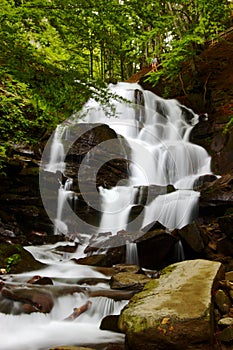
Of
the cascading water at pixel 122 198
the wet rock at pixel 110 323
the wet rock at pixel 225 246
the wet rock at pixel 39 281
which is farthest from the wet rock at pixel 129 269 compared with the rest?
the wet rock at pixel 225 246

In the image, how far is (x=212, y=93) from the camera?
1450 cm

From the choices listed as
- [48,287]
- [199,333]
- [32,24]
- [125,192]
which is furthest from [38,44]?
[125,192]

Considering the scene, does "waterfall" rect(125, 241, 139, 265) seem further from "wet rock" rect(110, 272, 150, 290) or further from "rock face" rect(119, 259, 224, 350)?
"rock face" rect(119, 259, 224, 350)

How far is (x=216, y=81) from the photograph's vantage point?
1462 cm

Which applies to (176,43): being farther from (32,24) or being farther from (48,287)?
(48,287)

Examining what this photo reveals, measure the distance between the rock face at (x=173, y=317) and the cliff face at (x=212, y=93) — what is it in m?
8.64

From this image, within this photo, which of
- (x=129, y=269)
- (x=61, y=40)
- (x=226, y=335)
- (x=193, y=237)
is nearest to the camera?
(x=226, y=335)

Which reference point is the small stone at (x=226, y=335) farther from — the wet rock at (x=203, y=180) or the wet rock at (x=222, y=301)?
the wet rock at (x=203, y=180)

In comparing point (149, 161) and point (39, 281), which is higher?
point (149, 161)

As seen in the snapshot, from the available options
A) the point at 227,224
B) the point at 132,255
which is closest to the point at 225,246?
the point at 227,224

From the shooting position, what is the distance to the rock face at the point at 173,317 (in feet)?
10.5

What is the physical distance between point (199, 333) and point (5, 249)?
482 centimetres

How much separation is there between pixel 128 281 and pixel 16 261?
2429 millimetres

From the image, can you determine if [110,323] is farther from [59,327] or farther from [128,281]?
[128,281]
